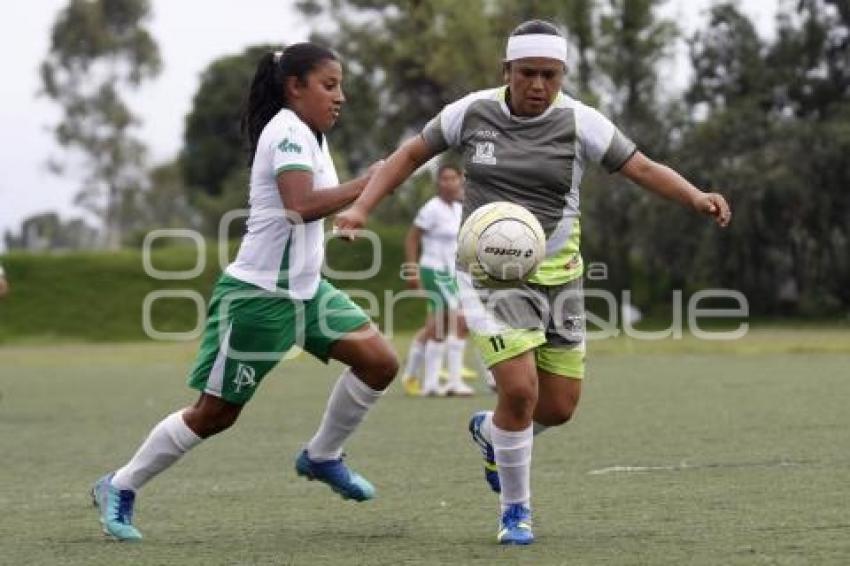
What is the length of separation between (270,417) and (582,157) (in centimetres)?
796

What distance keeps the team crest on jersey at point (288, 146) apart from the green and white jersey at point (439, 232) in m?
10.0

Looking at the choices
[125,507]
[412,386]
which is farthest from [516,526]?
[412,386]

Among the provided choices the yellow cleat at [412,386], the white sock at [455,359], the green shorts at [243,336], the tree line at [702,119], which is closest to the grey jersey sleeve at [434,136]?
the green shorts at [243,336]

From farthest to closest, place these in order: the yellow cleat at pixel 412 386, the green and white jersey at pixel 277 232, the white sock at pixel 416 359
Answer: the white sock at pixel 416 359
the yellow cleat at pixel 412 386
the green and white jersey at pixel 277 232

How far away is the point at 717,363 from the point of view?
2102cm

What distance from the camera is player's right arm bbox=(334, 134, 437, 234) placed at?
22.1ft

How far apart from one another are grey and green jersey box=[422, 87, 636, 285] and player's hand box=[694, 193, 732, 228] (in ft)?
1.25

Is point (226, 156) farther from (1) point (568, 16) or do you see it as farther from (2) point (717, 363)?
(2) point (717, 363)

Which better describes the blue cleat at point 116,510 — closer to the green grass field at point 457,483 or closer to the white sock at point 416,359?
the green grass field at point 457,483

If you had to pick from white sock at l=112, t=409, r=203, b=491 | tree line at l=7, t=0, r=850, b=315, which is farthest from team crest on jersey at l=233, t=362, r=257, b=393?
tree line at l=7, t=0, r=850, b=315

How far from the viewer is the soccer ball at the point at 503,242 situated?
6.64 m

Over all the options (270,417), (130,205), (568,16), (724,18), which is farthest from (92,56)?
(270,417)

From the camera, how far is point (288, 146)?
7.02 metres

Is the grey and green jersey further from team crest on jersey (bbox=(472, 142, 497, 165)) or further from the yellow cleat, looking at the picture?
the yellow cleat
